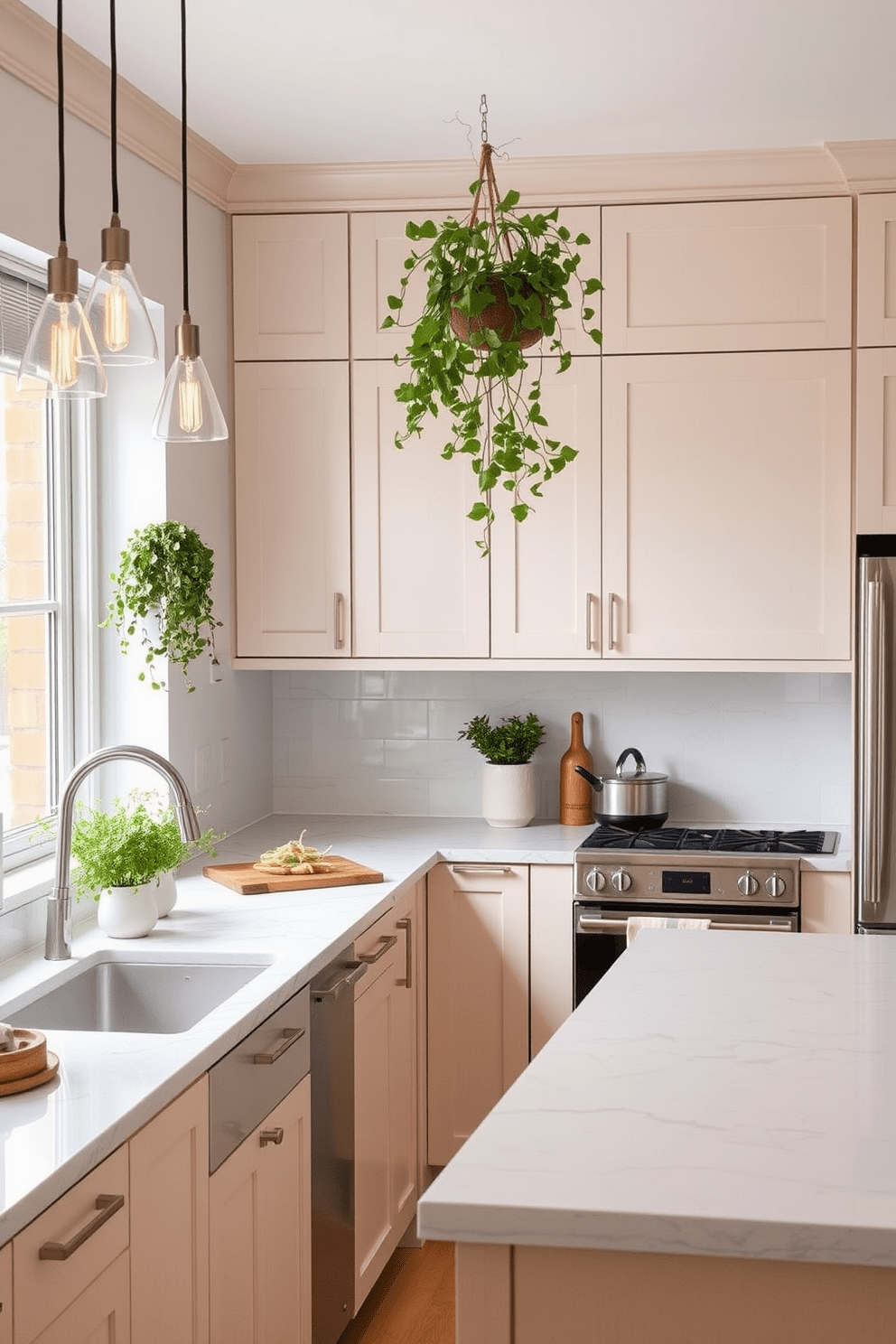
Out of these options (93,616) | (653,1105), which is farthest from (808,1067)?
(93,616)

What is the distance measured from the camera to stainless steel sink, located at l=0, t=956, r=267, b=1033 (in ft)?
8.91

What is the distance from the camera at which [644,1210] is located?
1.30 m

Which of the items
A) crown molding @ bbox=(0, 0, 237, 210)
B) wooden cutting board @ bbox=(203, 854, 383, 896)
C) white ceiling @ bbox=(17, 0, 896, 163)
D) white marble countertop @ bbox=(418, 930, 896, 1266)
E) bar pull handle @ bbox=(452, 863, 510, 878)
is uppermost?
white ceiling @ bbox=(17, 0, 896, 163)

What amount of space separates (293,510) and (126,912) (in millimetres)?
1494

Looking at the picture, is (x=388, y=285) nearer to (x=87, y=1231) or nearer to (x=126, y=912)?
(x=126, y=912)

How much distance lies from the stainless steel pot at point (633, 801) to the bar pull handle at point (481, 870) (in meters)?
0.42

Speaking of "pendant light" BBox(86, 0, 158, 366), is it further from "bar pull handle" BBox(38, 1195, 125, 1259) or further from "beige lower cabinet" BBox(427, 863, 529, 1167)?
"beige lower cabinet" BBox(427, 863, 529, 1167)

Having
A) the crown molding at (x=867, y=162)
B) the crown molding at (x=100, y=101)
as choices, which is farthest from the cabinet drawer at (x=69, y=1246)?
the crown molding at (x=867, y=162)

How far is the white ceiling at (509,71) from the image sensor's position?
2789 millimetres

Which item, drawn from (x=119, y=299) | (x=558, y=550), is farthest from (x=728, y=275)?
(x=119, y=299)

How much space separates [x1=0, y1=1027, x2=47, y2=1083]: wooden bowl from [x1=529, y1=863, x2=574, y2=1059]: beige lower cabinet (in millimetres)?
1894

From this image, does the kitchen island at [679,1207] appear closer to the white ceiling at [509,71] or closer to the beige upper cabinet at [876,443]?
the white ceiling at [509,71]

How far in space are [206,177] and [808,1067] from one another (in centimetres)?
289

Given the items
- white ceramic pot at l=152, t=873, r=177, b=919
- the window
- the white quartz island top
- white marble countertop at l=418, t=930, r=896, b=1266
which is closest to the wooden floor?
the white quartz island top
